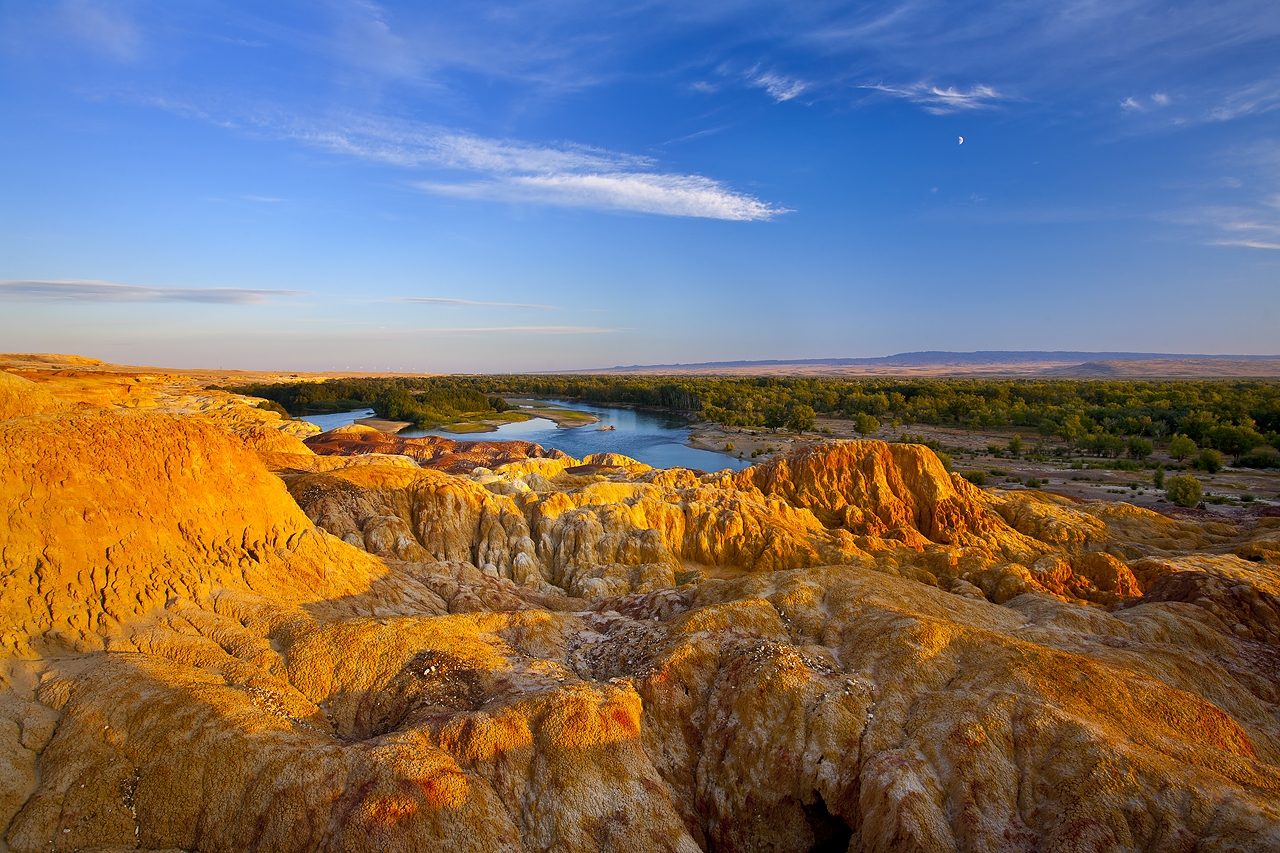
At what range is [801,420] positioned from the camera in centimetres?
13175

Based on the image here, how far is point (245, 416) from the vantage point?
52469mm

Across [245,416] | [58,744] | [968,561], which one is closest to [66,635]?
[58,744]

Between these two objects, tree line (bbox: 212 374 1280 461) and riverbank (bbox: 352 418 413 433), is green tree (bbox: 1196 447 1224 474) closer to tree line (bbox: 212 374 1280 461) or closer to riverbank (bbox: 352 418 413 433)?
tree line (bbox: 212 374 1280 461)

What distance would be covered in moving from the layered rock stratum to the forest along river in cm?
7020

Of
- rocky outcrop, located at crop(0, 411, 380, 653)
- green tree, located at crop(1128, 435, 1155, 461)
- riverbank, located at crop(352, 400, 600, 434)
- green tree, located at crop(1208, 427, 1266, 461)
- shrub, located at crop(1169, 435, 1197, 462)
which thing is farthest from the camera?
riverbank, located at crop(352, 400, 600, 434)

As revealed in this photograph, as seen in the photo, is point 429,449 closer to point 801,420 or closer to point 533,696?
point 533,696

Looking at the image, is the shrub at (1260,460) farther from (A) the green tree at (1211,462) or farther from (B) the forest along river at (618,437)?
(B) the forest along river at (618,437)

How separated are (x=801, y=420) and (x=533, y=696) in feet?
405

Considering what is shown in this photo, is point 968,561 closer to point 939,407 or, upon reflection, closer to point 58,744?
point 58,744

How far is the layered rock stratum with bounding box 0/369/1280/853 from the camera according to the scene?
1186 cm

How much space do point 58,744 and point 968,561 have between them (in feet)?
115

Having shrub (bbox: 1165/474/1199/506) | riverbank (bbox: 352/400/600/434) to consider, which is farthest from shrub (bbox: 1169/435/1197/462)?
riverbank (bbox: 352/400/600/434)

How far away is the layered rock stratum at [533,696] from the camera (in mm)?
11859

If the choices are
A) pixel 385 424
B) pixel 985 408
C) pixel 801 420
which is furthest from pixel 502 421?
pixel 985 408
